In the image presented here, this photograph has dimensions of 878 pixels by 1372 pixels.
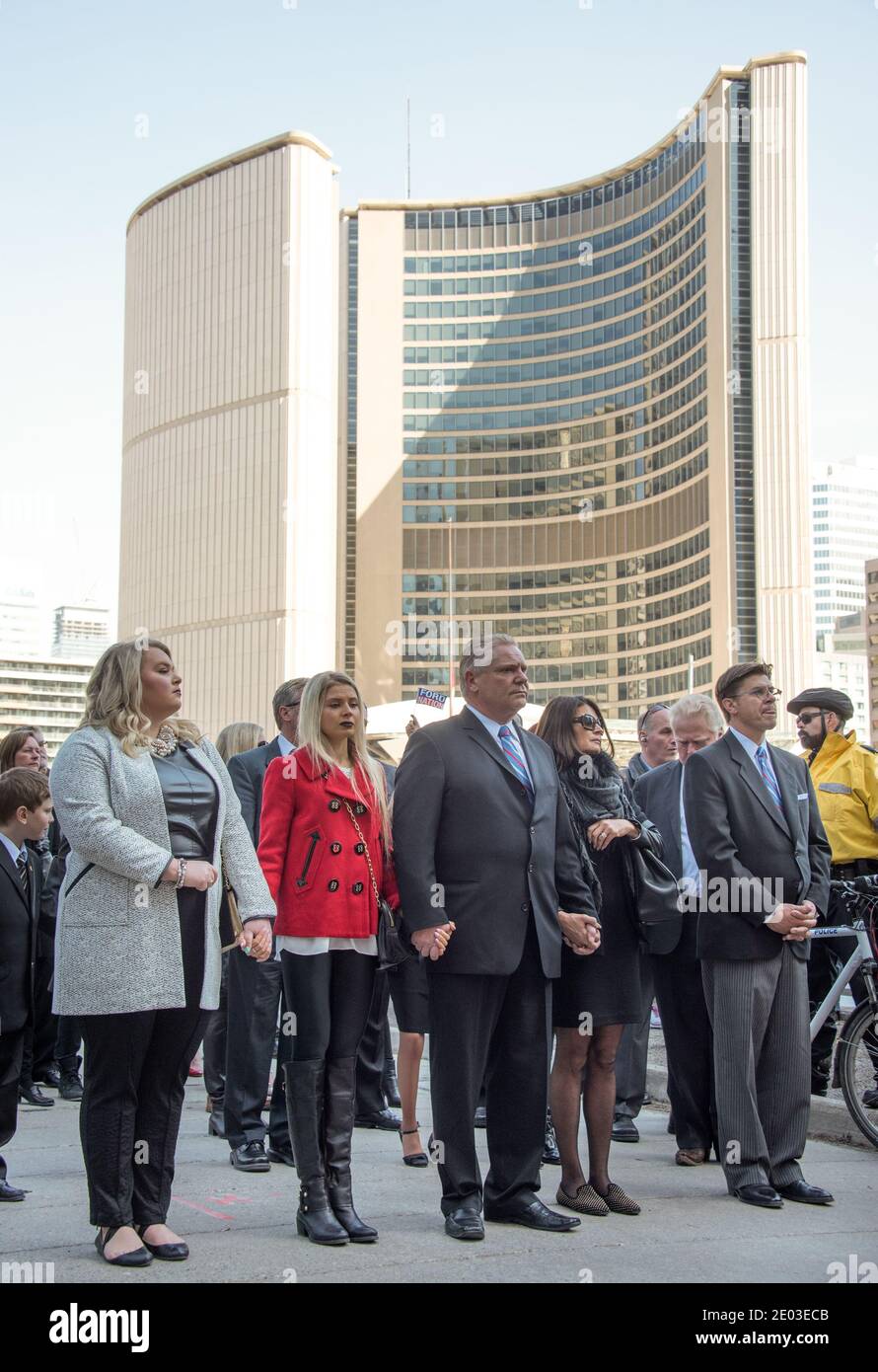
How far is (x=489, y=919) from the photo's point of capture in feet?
16.2

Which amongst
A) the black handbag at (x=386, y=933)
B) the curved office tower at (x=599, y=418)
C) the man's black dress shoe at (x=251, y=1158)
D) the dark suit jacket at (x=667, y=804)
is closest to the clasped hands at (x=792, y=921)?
the dark suit jacket at (x=667, y=804)

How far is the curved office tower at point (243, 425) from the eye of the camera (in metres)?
82.0

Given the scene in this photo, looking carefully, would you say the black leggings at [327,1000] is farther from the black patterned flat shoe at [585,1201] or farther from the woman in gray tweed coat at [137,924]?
the black patterned flat shoe at [585,1201]

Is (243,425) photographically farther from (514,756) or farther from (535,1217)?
(535,1217)

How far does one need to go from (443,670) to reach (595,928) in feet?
313

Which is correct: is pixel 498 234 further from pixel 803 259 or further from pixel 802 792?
pixel 802 792

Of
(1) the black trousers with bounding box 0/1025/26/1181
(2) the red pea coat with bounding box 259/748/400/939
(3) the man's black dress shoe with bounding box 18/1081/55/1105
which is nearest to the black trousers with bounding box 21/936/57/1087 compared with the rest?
(3) the man's black dress shoe with bounding box 18/1081/55/1105

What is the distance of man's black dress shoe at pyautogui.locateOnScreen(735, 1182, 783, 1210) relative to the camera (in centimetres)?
533

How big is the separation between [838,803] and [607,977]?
2.74 metres

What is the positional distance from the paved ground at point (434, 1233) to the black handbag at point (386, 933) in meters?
0.91

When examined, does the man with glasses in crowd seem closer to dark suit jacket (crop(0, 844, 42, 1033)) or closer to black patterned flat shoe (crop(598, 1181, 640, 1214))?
black patterned flat shoe (crop(598, 1181, 640, 1214))

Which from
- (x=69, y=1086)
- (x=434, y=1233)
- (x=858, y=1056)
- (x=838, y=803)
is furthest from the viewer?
(x=69, y=1086)

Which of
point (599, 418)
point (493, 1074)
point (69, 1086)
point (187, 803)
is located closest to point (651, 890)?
point (493, 1074)
